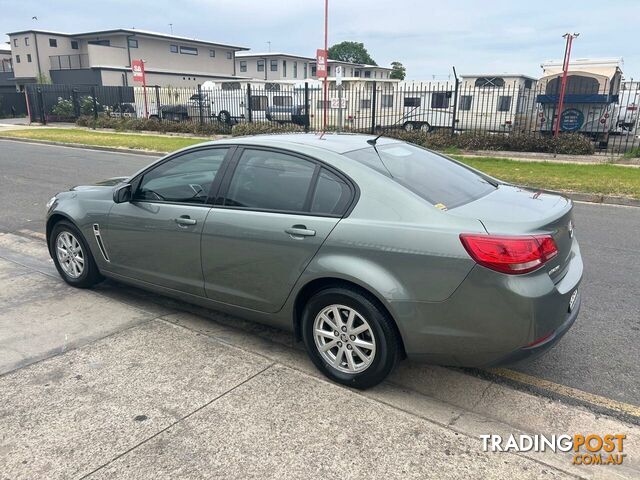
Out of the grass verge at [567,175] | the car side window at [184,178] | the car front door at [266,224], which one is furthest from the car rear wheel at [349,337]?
the grass verge at [567,175]

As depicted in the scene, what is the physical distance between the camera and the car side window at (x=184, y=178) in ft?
12.8

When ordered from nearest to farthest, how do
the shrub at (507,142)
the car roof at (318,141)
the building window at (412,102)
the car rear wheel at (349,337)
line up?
the car rear wheel at (349,337) → the car roof at (318,141) → the shrub at (507,142) → the building window at (412,102)

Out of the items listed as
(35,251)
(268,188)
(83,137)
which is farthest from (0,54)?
(268,188)

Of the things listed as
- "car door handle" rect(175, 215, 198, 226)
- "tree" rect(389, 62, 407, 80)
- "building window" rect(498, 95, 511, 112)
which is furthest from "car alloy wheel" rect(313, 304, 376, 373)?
"tree" rect(389, 62, 407, 80)

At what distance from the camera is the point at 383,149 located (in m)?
3.75

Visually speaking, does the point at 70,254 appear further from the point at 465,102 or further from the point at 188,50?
the point at 188,50

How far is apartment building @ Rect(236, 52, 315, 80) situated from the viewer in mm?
58094

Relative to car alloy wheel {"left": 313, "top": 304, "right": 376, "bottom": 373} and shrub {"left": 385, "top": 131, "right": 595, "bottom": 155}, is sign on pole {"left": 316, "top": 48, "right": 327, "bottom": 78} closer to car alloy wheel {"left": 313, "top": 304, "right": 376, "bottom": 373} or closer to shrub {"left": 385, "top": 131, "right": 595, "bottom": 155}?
shrub {"left": 385, "top": 131, "right": 595, "bottom": 155}

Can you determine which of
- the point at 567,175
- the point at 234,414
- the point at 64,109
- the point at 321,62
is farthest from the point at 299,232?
the point at 64,109

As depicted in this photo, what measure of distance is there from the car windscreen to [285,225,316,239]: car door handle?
0.58 metres

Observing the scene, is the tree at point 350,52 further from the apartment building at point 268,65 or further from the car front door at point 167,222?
the car front door at point 167,222

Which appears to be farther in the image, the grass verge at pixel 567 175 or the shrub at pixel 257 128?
the shrub at pixel 257 128

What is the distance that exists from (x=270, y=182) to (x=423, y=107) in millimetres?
18664

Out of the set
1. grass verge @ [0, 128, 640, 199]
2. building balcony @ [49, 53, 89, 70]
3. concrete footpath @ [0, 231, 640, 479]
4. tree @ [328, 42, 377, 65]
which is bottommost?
concrete footpath @ [0, 231, 640, 479]
